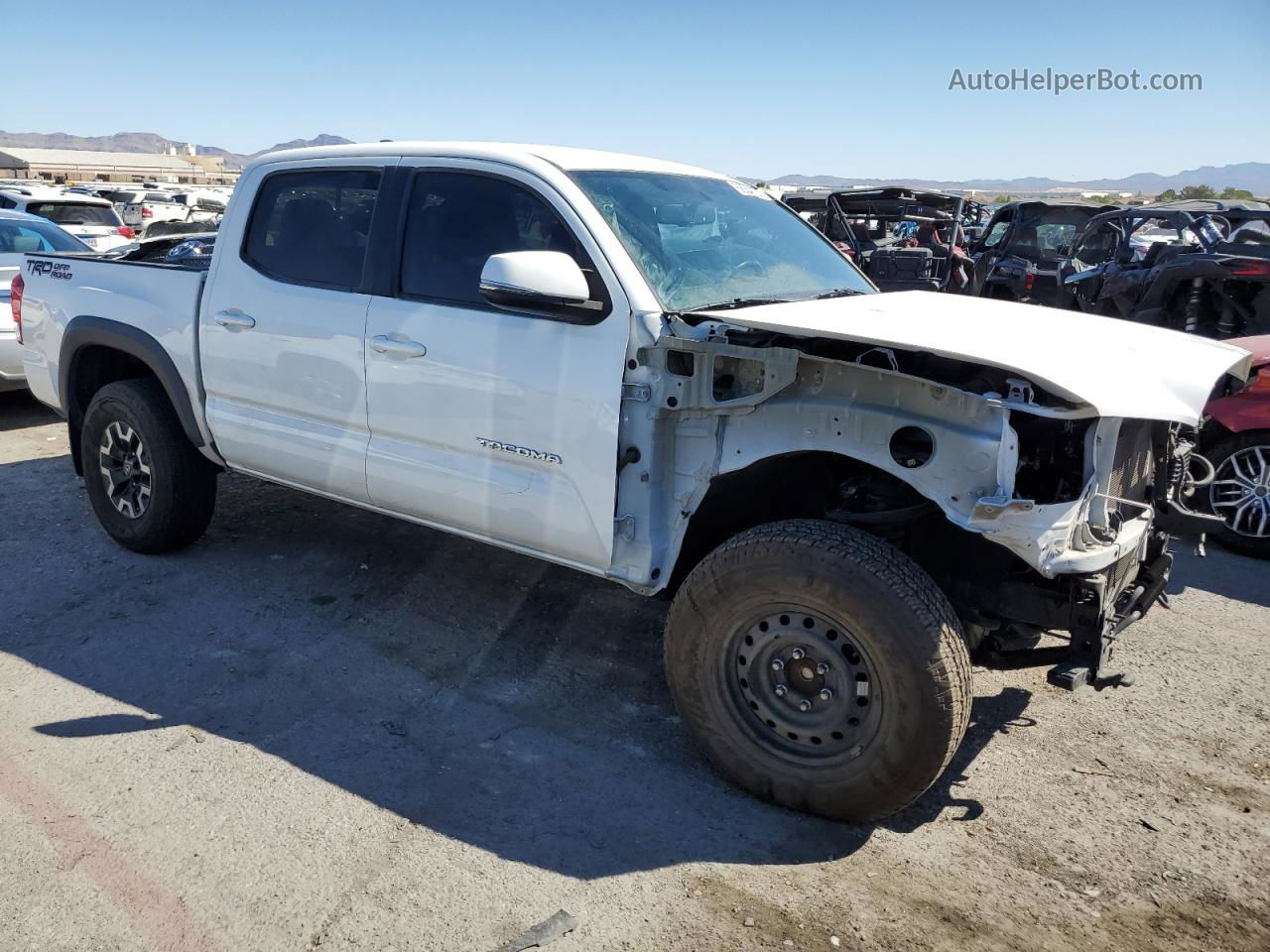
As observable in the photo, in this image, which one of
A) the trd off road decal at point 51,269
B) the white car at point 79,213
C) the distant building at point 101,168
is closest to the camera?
the trd off road decal at point 51,269

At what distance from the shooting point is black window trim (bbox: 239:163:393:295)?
4035mm

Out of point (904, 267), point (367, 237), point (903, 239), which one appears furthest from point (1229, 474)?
point (903, 239)

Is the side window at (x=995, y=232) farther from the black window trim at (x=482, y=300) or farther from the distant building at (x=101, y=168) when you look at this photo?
the distant building at (x=101, y=168)

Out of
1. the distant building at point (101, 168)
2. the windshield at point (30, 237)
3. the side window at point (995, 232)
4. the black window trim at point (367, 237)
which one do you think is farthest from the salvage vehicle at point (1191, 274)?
the distant building at point (101, 168)

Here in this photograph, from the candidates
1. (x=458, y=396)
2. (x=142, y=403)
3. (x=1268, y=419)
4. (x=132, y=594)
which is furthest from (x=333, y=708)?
(x=1268, y=419)

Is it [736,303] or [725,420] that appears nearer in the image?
[725,420]

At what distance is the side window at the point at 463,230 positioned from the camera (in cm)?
367

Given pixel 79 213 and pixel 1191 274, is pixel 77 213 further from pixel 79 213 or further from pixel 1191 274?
pixel 1191 274

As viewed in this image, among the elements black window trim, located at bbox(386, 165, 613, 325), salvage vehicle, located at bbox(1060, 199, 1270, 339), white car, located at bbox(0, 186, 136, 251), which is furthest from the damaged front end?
white car, located at bbox(0, 186, 136, 251)

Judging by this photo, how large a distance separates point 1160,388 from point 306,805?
296cm

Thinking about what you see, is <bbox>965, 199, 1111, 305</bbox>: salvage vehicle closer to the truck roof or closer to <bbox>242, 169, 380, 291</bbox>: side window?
the truck roof

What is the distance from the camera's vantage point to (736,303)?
3635mm

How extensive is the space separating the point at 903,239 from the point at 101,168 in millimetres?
82150

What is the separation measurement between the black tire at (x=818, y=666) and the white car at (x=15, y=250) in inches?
234
